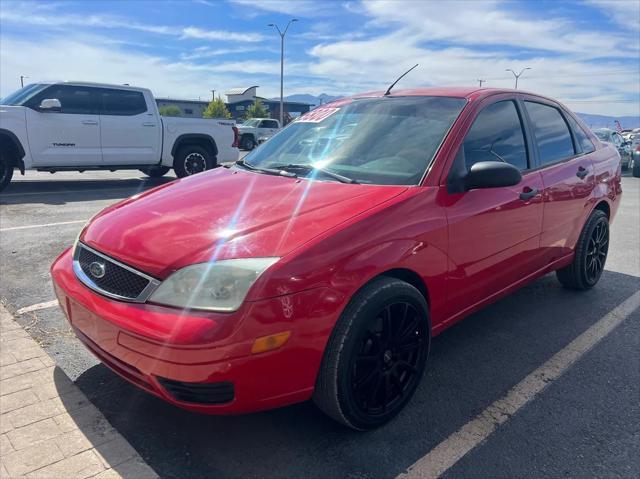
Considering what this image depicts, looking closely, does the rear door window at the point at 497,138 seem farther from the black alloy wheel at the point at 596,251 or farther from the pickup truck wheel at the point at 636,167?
the pickup truck wheel at the point at 636,167

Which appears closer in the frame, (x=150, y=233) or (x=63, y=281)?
(x=150, y=233)

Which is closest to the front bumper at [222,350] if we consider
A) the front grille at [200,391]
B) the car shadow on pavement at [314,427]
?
the front grille at [200,391]

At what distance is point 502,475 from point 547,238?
2.01m

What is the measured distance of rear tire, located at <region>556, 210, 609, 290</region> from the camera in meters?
4.30

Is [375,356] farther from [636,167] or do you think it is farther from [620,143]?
[620,143]

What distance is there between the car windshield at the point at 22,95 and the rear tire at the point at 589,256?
8893mm

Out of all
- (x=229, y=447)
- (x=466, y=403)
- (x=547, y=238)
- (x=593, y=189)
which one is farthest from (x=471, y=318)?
(x=229, y=447)

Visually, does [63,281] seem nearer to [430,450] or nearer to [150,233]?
[150,233]

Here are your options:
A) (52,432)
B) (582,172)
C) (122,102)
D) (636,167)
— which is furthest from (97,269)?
(636,167)

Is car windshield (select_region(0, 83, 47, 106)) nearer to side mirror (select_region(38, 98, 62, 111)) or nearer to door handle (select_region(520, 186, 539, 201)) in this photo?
side mirror (select_region(38, 98, 62, 111))

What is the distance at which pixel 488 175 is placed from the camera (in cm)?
277

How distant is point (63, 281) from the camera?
2.65m

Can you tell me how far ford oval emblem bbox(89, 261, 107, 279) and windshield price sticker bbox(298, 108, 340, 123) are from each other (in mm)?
1872

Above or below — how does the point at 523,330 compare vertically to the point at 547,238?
below
